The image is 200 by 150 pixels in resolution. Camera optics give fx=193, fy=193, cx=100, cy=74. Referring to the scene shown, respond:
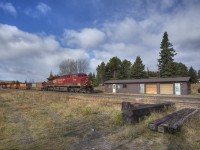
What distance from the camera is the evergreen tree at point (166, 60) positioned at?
5250 centimetres

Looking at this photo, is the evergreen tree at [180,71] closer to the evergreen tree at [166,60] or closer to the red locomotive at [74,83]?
the evergreen tree at [166,60]

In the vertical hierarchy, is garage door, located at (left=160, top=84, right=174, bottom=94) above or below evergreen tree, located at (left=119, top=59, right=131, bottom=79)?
below

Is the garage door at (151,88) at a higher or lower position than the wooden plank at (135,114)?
higher

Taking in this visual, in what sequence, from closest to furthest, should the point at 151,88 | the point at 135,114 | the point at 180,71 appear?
the point at 135,114, the point at 151,88, the point at 180,71

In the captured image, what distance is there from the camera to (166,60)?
2125 inches

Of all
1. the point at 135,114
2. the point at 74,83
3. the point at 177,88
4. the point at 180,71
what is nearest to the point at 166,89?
the point at 177,88

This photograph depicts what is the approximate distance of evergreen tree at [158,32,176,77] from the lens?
52500 mm

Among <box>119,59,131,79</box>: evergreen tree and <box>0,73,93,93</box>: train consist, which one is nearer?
<box>0,73,93,93</box>: train consist

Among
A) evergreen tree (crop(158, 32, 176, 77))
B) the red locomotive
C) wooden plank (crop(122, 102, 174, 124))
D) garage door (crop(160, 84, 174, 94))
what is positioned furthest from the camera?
evergreen tree (crop(158, 32, 176, 77))

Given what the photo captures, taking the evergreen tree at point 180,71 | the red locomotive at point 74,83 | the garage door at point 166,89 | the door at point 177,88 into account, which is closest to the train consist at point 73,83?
the red locomotive at point 74,83

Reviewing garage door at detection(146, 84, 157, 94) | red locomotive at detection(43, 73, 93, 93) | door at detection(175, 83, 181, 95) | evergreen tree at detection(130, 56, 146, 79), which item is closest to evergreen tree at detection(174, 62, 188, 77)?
evergreen tree at detection(130, 56, 146, 79)

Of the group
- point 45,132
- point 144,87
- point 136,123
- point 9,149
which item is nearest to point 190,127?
point 136,123

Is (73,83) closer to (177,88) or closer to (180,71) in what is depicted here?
(177,88)

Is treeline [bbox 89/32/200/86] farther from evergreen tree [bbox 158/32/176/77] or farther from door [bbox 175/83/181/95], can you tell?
door [bbox 175/83/181/95]
